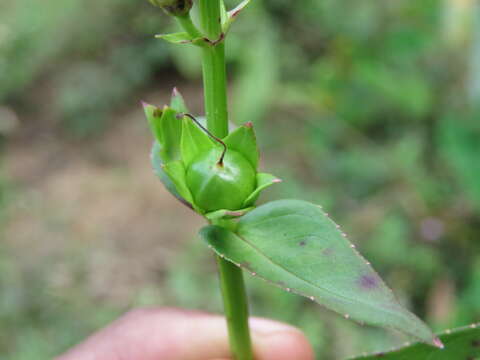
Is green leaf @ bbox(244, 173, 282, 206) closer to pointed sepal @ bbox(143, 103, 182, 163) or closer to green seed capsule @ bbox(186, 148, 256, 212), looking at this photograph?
green seed capsule @ bbox(186, 148, 256, 212)

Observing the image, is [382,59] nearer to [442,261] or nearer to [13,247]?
[442,261]

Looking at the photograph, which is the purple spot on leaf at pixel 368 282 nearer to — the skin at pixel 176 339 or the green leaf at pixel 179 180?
the green leaf at pixel 179 180

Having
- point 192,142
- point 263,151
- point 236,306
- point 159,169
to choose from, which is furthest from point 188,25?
point 263,151

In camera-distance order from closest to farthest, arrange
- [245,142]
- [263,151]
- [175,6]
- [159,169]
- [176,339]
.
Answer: [175,6], [245,142], [159,169], [176,339], [263,151]

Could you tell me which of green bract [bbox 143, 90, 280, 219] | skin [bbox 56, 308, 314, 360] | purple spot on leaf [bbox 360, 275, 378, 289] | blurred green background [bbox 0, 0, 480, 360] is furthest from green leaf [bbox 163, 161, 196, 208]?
blurred green background [bbox 0, 0, 480, 360]

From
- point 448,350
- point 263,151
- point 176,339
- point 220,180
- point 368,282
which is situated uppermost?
point 220,180

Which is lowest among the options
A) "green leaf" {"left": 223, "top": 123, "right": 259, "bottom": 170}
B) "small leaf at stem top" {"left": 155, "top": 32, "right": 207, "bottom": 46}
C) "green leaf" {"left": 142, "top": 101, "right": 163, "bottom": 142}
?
"green leaf" {"left": 223, "top": 123, "right": 259, "bottom": 170}

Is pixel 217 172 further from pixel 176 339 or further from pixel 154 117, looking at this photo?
pixel 176 339

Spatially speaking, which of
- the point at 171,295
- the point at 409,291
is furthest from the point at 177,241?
the point at 409,291
